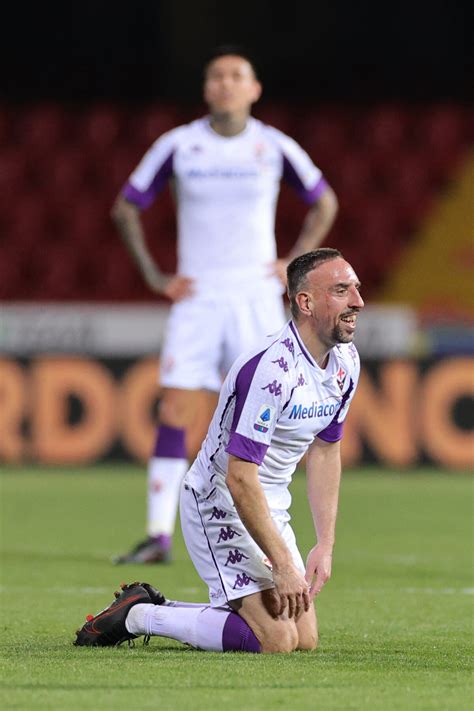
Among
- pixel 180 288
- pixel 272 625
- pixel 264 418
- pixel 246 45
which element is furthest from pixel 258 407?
pixel 246 45

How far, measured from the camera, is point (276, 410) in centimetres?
435

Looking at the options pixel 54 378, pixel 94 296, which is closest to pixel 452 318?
pixel 54 378

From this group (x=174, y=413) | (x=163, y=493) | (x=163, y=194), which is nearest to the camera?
(x=163, y=493)

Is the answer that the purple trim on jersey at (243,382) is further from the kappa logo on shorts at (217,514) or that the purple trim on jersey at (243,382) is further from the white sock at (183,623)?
the white sock at (183,623)

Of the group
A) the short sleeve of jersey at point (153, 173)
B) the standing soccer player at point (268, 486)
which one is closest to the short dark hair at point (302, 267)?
the standing soccer player at point (268, 486)

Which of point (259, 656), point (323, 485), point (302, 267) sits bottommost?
point (259, 656)

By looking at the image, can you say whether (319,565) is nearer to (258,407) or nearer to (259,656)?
(259,656)

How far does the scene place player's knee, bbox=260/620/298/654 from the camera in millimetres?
4477

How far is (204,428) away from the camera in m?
11.6

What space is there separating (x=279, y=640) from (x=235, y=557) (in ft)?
0.91

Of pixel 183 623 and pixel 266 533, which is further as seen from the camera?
pixel 183 623

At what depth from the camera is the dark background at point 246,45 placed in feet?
49.4

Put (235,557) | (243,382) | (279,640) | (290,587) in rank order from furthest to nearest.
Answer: (235,557) < (279,640) < (243,382) < (290,587)

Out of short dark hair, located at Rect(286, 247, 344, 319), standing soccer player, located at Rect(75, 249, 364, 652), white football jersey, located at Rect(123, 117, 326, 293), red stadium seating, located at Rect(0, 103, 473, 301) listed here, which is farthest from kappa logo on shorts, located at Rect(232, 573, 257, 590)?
red stadium seating, located at Rect(0, 103, 473, 301)
